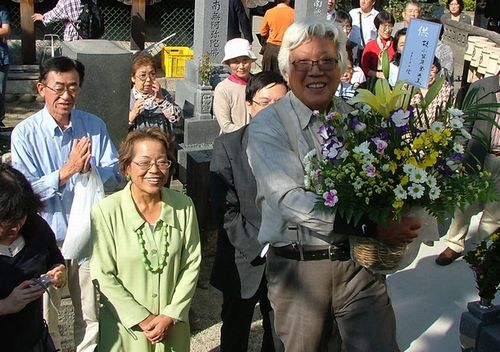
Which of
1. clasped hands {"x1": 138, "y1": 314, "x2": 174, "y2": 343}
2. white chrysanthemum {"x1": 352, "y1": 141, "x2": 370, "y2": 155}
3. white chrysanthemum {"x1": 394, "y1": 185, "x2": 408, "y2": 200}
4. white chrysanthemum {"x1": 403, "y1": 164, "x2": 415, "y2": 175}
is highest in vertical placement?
white chrysanthemum {"x1": 352, "y1": 141, "x2": 370, "y2": 155}

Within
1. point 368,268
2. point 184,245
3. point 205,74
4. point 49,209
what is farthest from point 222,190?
point 205,74

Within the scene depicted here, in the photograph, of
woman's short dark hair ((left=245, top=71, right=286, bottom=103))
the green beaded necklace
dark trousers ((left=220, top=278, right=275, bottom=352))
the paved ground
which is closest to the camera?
the green beaded necklace

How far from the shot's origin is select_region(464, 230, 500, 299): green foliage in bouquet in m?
3.82

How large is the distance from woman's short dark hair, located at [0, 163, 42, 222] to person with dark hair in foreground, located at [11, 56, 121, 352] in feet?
2.09

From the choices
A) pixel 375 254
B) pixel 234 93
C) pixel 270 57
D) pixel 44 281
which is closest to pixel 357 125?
pixel 375 254

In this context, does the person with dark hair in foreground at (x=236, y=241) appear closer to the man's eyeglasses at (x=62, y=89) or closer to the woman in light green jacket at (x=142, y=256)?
the woman in light green jacket at (x=142, y=256)

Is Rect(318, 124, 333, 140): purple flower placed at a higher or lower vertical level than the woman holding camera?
higher

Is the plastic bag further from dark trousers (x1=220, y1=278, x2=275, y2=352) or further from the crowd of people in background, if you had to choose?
dark trousers (x1=220, y1=278, x2=275, y2=352)

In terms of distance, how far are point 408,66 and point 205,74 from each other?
4.66 m

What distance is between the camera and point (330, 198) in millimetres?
2514

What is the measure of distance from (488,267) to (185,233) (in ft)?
5.63

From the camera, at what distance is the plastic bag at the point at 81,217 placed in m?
3.60

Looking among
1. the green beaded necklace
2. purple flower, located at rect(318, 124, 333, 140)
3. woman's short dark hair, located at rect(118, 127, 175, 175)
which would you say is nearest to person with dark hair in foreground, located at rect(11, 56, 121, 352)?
woman's short dark hair, located at rect(118, 127, 175, 175)

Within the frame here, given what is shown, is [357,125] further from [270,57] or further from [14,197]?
[270,57]
